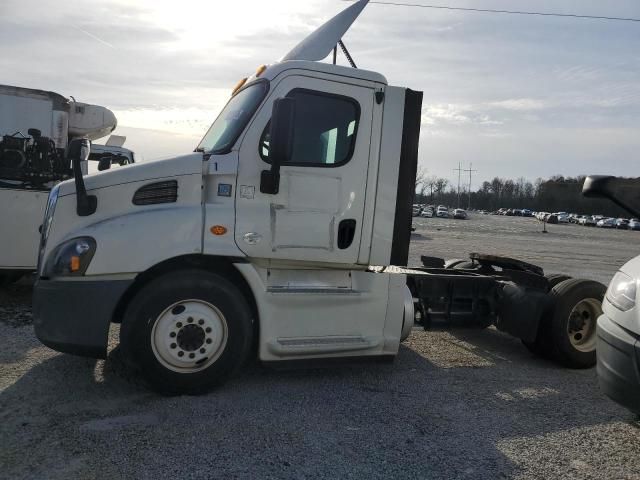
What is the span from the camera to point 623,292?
3.83 m

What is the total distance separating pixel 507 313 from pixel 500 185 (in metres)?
144

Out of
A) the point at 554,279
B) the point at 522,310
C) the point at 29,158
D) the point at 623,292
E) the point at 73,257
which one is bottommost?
the point at 522,310

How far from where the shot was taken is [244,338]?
4.59 metres

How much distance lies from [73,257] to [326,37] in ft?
10.7

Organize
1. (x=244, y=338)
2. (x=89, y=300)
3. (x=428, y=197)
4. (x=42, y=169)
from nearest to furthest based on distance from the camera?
(x=89, y=300)
(x=244, y=338)
(x=42, y=169)
(x=428, y=197)

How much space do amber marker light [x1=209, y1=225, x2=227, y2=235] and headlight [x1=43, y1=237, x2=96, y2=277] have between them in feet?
3.00

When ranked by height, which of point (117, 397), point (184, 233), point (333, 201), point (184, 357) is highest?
point (333, 201)

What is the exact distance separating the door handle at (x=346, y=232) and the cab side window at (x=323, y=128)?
1.71ft

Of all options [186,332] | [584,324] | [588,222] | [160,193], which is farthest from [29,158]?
[588,222]

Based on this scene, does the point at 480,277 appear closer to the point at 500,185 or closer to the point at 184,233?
the point at 184,233

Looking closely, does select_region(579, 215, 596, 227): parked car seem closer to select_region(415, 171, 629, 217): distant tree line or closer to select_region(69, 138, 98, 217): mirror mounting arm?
select_region(415, 171, 629, 217): distant tree line

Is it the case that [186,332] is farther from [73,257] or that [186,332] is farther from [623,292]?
[623,292]

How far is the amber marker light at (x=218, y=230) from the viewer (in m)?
4.48

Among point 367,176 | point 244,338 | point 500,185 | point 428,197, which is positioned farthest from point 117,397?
point 500,185
